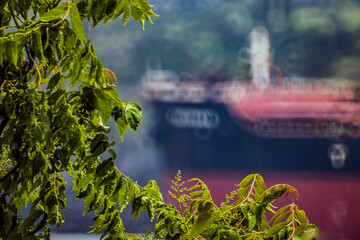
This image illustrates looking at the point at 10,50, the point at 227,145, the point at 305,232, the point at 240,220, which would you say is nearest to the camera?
the point at 10,50

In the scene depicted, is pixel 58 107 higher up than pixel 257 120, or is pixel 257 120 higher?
pixel 58 107

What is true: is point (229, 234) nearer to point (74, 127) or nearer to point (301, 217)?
point (301, 217)

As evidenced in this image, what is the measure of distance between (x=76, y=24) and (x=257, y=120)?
10.2 ft

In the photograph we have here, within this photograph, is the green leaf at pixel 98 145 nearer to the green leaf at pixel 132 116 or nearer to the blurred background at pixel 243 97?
the green leaf at pixel 132 116

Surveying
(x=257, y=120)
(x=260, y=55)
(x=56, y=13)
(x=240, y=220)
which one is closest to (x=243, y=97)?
(x=257, y=120)

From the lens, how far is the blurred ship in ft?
12.4

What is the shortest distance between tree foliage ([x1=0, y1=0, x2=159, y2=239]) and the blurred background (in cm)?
265

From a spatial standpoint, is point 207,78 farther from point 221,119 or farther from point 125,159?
point 125,159

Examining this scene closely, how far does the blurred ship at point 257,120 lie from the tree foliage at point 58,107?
2670mm

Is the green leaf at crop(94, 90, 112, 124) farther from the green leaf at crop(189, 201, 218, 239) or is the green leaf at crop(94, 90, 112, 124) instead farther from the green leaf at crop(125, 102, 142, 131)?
the green leaf at crop(189, 201, 218, 239)

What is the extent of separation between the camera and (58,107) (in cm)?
91

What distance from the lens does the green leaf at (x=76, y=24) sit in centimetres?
84

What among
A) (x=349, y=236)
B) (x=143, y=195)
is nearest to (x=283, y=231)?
(x=143, y=195)

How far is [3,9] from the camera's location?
1.01 metres
